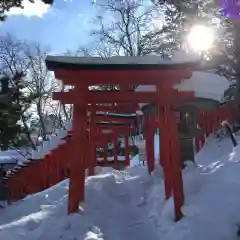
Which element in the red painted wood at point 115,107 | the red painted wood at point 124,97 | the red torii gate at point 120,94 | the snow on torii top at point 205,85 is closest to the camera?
the red torii gate at point 120,94

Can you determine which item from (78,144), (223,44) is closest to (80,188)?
(78,144)

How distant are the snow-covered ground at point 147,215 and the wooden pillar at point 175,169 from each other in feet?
0.55

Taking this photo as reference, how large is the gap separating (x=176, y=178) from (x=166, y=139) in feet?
2.91

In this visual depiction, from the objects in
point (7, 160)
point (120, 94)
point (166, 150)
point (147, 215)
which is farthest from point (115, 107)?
point (7, 160)

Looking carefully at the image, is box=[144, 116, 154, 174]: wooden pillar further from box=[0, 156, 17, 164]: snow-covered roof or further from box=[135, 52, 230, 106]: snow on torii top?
box=[0, 156, 17, 164]: snow-covered roof

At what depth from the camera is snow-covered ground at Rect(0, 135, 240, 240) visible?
6000 millimetres

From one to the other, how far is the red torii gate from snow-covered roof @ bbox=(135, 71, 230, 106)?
1.80 metres

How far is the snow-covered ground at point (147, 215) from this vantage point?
6000 millimetres

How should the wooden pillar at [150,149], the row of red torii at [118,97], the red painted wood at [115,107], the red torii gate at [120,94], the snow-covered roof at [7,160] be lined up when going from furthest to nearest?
the snow-covered roof at [7,160], the red painted wood at [115,107], the wooden pillar at [150,149], the row of red torii at [118,97], the red torii gate at [120,94]

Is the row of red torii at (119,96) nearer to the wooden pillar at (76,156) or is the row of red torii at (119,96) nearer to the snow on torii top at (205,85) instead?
the wooden pillar at (76,156)

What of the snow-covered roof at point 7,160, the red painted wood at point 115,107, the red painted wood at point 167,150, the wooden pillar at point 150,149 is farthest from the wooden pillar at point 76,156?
the snow-covered roof at point 7,160

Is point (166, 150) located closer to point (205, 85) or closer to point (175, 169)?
point (175, 169)

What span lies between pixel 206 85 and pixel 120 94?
13.3 feet

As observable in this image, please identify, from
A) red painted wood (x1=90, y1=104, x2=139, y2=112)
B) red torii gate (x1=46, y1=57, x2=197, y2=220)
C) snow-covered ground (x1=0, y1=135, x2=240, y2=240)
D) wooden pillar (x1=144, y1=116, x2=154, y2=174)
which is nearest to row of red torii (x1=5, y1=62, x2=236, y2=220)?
red torii gate (x1=46, y1=57, x2=197, y2=220)
